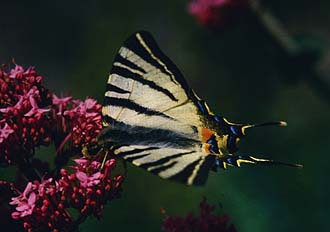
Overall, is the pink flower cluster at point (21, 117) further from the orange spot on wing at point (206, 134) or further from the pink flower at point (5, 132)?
the orange spot on wing at point (206, 134)

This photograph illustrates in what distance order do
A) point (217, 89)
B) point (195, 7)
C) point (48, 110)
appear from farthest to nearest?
point (217, 89) < point (195, 7) < point (48, 110)

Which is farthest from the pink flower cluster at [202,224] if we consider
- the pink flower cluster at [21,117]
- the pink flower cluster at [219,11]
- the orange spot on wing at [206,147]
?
the pink flower cluster at [219,11]

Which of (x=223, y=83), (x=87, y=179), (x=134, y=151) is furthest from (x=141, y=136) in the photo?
(x=223, y=83)

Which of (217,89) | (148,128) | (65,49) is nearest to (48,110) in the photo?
(148,128)

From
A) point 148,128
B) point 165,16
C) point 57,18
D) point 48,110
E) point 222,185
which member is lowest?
point 222,185

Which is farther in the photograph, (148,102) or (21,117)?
(148,102)

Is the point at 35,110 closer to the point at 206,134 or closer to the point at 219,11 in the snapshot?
the point at 206,134

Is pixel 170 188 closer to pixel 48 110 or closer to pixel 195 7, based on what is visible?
pixel 195 7
